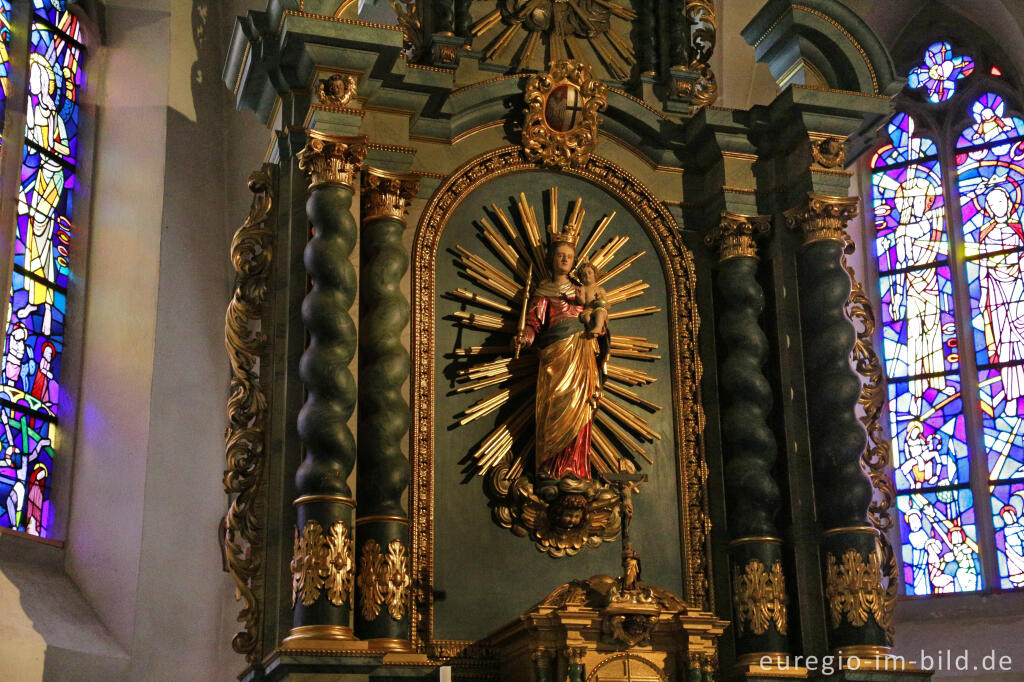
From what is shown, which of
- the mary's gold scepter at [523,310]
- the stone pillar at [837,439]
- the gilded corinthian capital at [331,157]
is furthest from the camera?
the mary's gold scepter at [523,310]

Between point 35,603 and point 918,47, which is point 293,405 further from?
point 918,47

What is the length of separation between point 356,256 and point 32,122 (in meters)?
4.11

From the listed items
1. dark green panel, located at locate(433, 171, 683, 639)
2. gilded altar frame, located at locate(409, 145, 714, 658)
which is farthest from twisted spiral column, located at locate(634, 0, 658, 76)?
dark green panel, located at locate(433, 171, 683, 639)

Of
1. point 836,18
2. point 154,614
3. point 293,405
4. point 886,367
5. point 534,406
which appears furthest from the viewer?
point 886,367

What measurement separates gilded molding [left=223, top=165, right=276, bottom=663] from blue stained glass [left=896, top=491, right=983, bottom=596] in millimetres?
6195

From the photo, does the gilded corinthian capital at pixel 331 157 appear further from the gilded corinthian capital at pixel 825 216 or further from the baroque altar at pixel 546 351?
the gilded corinthian capital at pixel 825 216

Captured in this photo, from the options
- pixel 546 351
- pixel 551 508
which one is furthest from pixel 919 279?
pixel 551 508

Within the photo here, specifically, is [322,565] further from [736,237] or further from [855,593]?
[736,237]

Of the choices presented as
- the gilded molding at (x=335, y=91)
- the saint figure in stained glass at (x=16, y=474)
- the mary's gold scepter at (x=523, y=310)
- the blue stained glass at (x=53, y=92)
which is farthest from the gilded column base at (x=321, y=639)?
the blue stained glass at (x=53, y=92)

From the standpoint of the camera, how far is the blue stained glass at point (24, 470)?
1084 centimetres

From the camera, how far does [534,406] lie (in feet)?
31.3

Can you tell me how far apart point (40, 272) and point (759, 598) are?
20.0 ft

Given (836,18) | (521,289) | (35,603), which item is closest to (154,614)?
(35,603)

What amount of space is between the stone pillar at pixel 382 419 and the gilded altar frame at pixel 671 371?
0.85 ft
